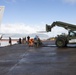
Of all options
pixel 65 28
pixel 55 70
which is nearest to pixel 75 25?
pixel 65 28

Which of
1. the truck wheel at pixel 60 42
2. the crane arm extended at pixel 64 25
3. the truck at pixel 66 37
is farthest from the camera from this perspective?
the crane arm extended at pixel 64 25

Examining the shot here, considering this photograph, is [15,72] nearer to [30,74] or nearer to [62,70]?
[30,74]

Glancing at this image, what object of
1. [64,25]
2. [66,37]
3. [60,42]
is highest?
[64,25]

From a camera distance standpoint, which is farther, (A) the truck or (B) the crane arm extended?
(B) the crane arm extended

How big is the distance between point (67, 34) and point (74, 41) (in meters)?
1.25

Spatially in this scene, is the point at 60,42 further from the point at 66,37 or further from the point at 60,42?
the point at 66,37

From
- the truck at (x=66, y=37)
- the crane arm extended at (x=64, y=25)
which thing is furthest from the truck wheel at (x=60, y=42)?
the crane arm extended at (x=64, y=25)

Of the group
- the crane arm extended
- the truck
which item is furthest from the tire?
the crane arm extended

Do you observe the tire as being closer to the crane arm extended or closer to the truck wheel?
the truck wheel

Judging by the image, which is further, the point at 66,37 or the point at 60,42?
→ the point at 66,37

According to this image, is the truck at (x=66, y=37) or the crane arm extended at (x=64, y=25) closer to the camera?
the truck at (x=66, y=37)

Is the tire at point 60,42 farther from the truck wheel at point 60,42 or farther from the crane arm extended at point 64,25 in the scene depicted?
the crane arm extended at point 64,25

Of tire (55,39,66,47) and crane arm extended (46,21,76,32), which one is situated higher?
crane arm extended (46,21,76,32)

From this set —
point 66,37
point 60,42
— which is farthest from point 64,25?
point 60,42
